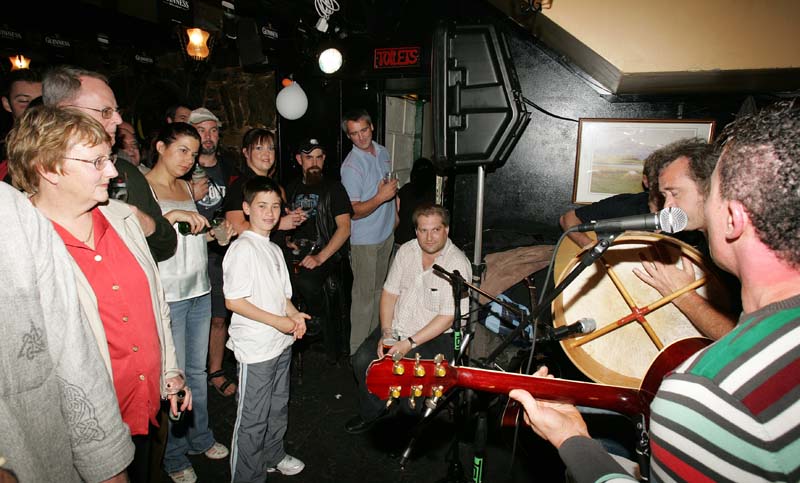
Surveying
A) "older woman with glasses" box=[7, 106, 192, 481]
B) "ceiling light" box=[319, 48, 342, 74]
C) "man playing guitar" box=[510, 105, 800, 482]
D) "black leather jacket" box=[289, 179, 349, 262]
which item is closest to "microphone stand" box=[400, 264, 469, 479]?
"man playing guitar" box=[510, 105, 800, 482]

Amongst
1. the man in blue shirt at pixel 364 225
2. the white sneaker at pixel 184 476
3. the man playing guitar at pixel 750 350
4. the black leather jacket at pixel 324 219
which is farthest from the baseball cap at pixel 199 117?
the man playing guitar at pixel 750 350

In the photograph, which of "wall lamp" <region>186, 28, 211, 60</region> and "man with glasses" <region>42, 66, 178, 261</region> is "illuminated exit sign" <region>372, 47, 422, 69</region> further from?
"man with glasses" <region>42, 66, 178, 261</region>

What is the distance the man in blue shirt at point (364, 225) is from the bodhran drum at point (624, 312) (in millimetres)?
2296

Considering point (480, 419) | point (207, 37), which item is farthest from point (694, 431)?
point (207, 37)

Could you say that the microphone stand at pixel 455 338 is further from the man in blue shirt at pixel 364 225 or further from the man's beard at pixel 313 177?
the man's beard at pixel 313 177

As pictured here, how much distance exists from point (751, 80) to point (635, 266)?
2296 millimetres

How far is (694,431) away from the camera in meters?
0.82

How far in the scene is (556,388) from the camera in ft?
4.81

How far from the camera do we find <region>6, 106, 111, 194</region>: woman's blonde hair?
1354 mm

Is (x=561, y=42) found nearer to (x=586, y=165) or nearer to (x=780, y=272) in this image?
(x=586, y=165)

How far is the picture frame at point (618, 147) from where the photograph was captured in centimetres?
377

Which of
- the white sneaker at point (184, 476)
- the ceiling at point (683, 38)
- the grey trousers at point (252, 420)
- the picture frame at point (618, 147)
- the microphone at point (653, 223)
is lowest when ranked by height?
the white sneaker at point (184, 476)

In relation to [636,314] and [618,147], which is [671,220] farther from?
[618,147]

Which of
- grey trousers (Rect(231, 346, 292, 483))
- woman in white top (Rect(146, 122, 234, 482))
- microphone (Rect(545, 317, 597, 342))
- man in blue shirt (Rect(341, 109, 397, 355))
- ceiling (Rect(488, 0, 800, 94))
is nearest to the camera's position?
microphone (Rect(545, 317, 597, 342))
